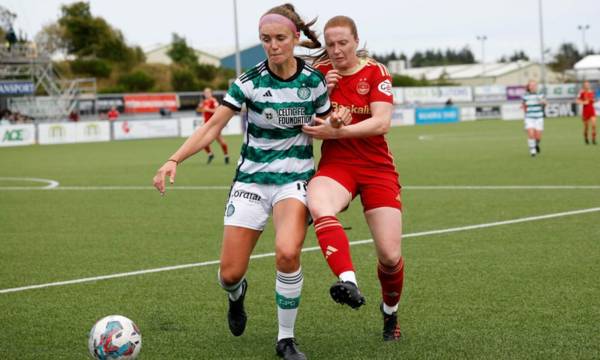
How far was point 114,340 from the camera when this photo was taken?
5422mm

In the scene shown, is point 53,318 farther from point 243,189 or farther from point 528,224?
point 528,224

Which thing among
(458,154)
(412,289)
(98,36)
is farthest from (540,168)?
(98,36)

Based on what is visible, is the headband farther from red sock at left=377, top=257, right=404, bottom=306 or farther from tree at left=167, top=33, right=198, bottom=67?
tree at left=167, top=33, right=198, bottom=67

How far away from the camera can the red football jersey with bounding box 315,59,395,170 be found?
6320 millimetres

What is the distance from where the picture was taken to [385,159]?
6434 mm

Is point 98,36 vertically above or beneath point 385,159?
above

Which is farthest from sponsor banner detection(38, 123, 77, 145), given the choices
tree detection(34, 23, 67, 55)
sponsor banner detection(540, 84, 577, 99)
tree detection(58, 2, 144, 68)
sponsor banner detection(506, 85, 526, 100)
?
sponsor banner detection(540, 84, 577, 99)

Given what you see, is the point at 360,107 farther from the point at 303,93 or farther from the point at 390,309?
the point at 390,309

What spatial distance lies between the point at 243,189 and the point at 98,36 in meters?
90.1

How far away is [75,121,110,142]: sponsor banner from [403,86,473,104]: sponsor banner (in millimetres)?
35541

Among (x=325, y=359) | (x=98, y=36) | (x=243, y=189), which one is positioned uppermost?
(x=98, y=36)

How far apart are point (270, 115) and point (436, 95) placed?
77.0 m

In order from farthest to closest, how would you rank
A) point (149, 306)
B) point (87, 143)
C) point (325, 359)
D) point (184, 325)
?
point (87, 143) → point (149, 306) → point (184, 325) → point (325, 359)

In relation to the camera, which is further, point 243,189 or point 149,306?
point 149,306
